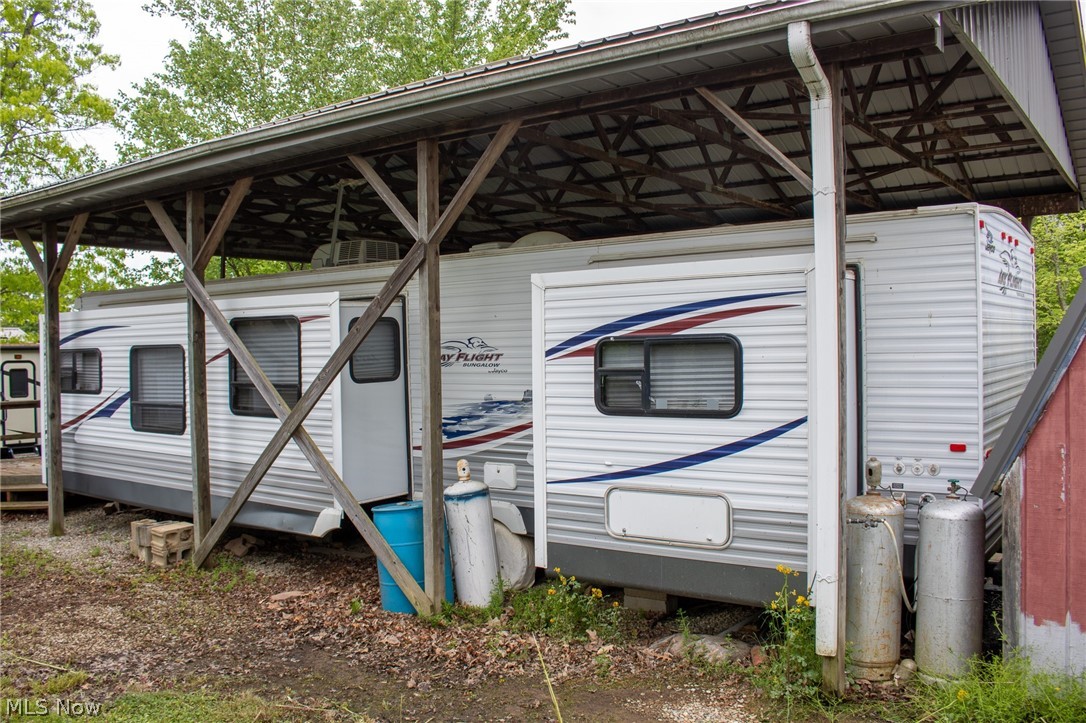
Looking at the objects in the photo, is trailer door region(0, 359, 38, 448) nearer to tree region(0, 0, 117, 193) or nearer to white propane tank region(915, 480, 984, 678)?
tree region(0, 0, 117, 193)

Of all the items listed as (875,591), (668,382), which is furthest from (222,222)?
(875,591)

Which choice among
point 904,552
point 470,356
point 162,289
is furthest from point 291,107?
point 904,552

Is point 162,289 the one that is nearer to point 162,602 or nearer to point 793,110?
point 162,602

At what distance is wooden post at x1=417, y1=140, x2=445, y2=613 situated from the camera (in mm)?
6117

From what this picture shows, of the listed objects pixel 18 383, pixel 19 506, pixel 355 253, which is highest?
pixel 355 253

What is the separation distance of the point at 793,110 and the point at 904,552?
4.31m

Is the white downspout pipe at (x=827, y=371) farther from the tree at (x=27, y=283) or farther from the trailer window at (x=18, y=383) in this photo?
the tree at (x=27, y=283)

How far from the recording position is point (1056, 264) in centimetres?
1766

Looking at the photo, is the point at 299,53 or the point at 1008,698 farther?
the point at 299,53

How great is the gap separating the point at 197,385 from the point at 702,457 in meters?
4.97

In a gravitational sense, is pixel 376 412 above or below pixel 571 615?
above

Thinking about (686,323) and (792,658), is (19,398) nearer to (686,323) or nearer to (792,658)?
(686,323)

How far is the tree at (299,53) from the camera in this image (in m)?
22.2

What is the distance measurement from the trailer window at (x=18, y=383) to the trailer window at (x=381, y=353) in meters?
9.52
